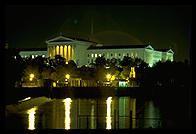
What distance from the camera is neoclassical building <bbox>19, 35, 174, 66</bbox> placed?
96.7 metres

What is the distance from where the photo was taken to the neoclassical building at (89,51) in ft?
317

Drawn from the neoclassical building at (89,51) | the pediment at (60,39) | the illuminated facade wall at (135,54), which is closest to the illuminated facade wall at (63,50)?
the neoclassical building at (89,51)

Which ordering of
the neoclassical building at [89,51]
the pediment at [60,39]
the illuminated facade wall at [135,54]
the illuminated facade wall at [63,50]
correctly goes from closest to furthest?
the illuminated facade wall at [135,54], the neoclassical building at [89,51], the illuminated facade wall at [63,50], the pediment at [60,39]

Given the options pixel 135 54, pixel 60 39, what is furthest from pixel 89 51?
pixel 135 54

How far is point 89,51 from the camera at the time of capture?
339ft

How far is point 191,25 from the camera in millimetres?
7758

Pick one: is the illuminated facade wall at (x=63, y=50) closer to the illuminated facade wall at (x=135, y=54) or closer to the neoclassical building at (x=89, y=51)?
the neoclassical building at (x=89, y=51)

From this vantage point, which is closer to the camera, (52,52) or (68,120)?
(68,120)

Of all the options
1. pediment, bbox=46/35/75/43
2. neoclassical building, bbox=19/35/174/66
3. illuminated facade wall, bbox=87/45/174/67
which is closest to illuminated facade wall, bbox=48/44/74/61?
neoclassical building, bbox=19/35/174/66

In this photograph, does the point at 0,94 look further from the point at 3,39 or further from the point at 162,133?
the point at 162,133

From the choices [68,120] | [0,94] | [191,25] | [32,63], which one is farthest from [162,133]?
[32,63]

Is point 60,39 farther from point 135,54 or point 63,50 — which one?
point 135,54

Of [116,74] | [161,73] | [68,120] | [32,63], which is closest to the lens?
[68,120]

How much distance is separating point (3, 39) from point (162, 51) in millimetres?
98018
